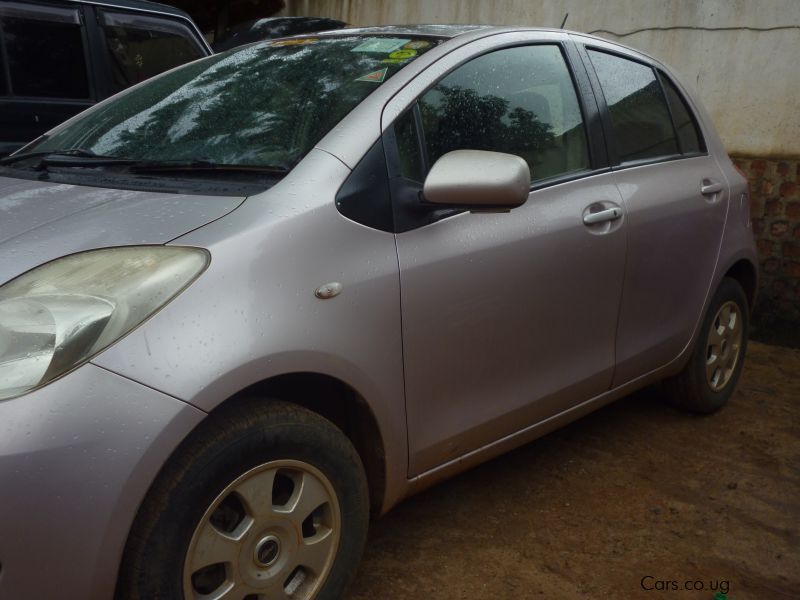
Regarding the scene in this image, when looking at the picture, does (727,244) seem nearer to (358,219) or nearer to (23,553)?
(358,219)

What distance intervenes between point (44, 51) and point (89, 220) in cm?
330

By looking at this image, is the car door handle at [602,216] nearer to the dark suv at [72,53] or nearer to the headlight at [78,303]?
the headlight at [78,303]

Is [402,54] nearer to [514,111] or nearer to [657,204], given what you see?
[514,111]

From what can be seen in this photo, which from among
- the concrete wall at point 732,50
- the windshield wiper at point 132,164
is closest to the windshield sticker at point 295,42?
the windshield wiper at point 132,164

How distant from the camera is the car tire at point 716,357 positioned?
3.90 meters

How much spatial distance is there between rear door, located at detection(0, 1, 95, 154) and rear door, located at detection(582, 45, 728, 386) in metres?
3.07

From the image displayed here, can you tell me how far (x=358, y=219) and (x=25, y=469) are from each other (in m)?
1.01

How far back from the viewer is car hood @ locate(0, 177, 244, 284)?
78.7 inches

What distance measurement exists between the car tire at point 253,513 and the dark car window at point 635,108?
1.77m

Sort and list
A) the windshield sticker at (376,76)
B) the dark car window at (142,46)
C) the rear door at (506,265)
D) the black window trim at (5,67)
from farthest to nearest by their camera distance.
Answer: the dark car window at (142,46)
the black window trim at (5,67)
the windshield sticker at (376,76)
the rear door at (506,265)

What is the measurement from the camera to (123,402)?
1771mm

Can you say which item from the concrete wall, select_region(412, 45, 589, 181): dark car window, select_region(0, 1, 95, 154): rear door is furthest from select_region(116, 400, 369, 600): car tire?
the concrete wall

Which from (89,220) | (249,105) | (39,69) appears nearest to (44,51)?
(39,69)

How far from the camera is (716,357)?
4.05 meters
